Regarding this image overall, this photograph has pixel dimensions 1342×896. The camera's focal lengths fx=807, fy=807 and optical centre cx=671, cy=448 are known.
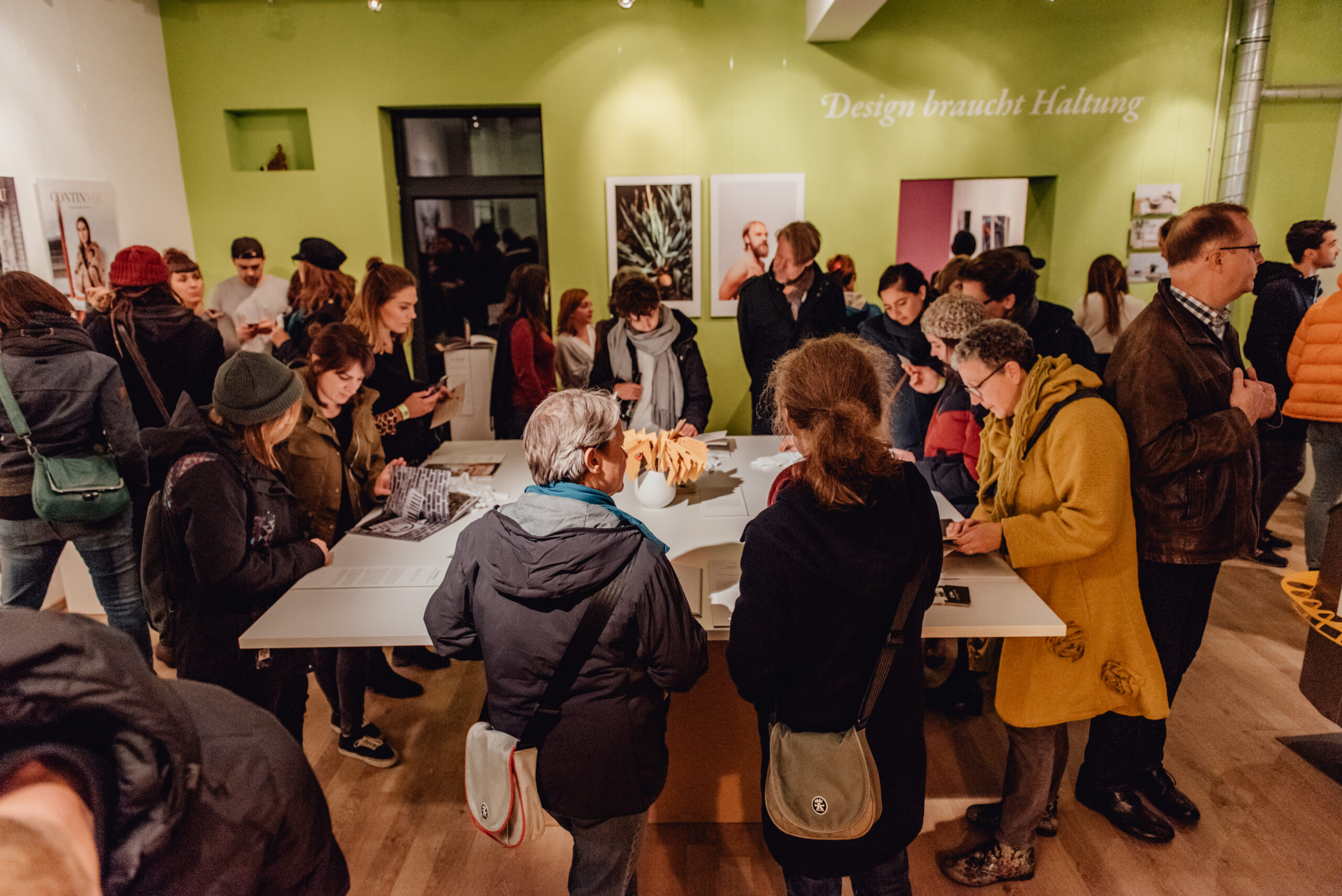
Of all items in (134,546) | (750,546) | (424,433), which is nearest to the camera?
(750,546)

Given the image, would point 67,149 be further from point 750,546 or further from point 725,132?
point 750,546

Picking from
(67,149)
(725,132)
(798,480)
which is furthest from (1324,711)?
(67,149)

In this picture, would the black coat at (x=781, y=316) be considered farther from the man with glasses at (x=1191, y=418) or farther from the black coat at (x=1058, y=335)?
the man with glasses at (x=1191, y=418)

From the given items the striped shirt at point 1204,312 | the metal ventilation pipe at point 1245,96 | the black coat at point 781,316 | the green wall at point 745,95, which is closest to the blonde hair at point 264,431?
the striped shirt at point 1204,312

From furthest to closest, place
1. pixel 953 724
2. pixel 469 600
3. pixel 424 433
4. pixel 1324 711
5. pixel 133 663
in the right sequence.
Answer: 1. pixel 424 433
2. pixel 953 724
3. pixel 1324 711
4. pixel 469 600
5. pixel 133 663

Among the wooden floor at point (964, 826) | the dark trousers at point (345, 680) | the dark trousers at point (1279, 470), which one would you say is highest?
the dark trousers at point (1279, 470)

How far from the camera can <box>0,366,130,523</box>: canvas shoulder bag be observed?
288cm

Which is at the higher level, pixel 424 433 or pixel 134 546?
pixel 424 433

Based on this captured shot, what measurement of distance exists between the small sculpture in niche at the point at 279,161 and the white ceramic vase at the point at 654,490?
4.47 metres

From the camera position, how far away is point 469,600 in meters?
1.68

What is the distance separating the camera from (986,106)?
5637 mm

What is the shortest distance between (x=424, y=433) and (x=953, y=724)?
2.55m

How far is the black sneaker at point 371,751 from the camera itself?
293cm

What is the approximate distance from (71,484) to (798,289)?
11.1 ft
